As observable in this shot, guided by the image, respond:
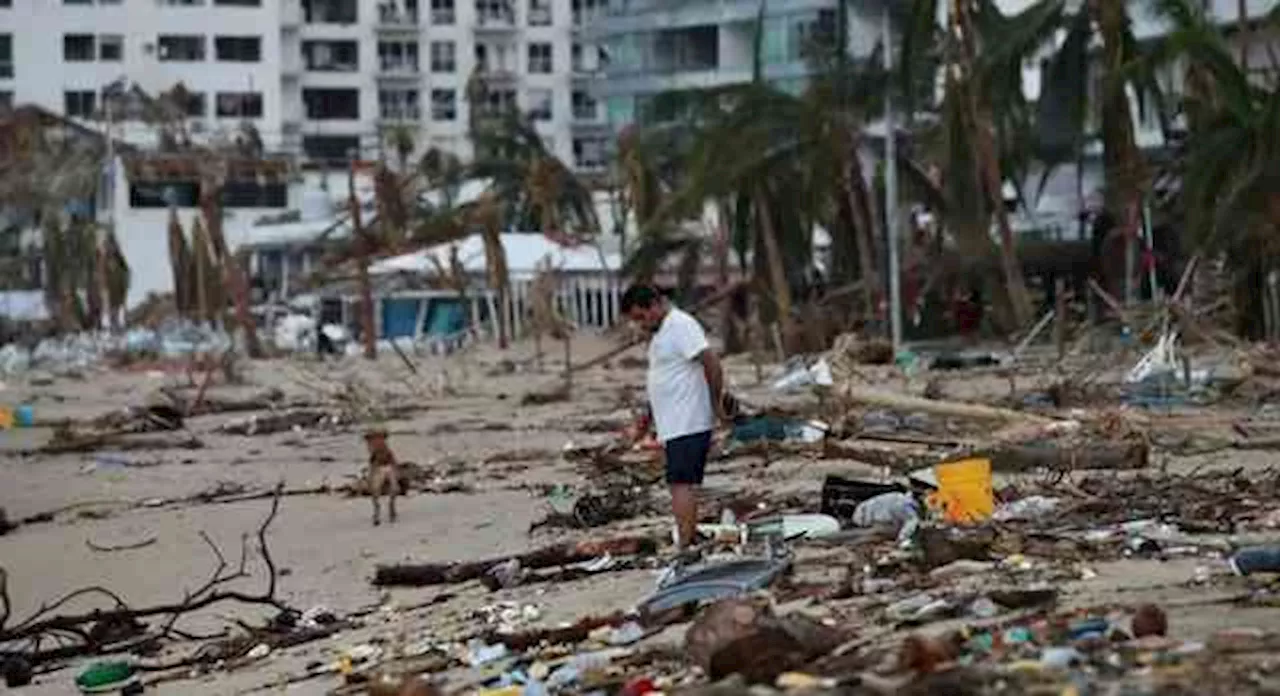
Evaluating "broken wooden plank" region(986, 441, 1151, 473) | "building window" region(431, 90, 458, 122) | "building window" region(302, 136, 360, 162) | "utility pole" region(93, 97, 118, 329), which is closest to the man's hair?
"broken wooden plank" region(986, 441, 1151, 473)

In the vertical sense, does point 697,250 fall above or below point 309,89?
below

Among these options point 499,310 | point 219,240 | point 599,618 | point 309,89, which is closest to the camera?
point 599,618

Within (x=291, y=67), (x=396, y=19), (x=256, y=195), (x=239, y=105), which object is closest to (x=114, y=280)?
(x=256, y=195)

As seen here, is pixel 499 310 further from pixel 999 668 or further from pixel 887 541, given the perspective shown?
pixel 999 668

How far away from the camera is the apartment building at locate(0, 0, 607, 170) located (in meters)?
92.6

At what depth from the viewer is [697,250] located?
52.8 metres

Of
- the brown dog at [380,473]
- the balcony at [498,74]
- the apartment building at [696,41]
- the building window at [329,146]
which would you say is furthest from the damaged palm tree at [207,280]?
the brown dog at [380,473]

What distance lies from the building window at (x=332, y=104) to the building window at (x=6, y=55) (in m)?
13.1

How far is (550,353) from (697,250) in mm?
4911

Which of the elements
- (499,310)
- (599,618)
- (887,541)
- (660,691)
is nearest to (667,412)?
(887,541)

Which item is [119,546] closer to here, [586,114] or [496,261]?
[496,261]

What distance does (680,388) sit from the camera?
1124 cm

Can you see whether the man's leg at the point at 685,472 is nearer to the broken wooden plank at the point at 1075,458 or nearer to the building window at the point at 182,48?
the broken wooden plank at the point at 1075,458

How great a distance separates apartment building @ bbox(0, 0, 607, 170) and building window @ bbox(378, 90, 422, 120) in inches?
2.6
